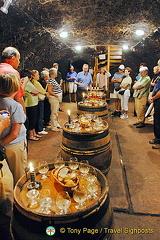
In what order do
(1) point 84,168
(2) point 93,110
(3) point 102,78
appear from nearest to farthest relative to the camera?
(1) point 84,168
(2) point 93,110
(3) point 102,78

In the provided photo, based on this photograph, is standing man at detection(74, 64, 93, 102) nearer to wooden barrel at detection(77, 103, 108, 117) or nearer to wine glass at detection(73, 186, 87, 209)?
wooden barrel at detection(77, 103, 108, 117)

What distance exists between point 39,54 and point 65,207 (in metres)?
7.25

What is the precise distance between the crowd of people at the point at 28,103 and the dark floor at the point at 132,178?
0.47 metres

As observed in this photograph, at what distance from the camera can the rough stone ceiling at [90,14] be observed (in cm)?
425

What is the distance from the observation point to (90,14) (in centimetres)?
507

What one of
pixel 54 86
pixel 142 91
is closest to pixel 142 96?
pixel 142 91

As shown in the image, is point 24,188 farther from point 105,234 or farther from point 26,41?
point 26,41

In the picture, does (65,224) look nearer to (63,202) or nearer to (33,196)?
(63,202)

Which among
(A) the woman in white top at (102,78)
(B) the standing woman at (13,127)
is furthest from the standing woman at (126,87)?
(B) the standing woman at (13,127)

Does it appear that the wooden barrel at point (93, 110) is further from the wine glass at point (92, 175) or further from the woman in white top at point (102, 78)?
the woman in white top at point (102, 78)

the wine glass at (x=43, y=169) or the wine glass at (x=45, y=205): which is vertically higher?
the wine glass at (x=43, y=169)

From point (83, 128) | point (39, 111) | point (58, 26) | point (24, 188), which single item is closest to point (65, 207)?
point (24, 188)

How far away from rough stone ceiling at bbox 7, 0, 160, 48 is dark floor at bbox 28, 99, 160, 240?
333 centimetres

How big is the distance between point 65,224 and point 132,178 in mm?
2243
